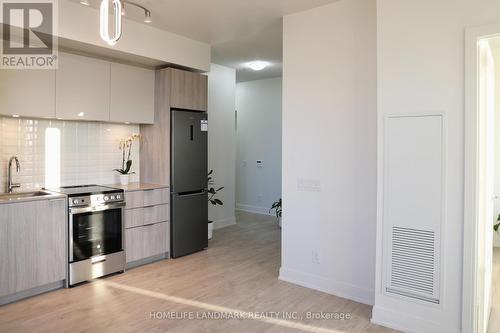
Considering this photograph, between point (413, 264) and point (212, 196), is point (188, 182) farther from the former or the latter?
point (413, 264)

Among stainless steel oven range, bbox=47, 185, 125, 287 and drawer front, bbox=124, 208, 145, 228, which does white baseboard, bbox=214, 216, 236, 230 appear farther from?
stainless steel oven range, bbox=47, 185, 125, 287

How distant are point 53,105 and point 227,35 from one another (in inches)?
86.8

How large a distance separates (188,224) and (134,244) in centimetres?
78

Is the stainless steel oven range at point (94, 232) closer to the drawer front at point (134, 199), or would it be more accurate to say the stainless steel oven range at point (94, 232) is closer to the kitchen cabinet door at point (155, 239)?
the drawer front at point (134, 199)

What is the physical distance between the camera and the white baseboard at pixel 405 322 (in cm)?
262

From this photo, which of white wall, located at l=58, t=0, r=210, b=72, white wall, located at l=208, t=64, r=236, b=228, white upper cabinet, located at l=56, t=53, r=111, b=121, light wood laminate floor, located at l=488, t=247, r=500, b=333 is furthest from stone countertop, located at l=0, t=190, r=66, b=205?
light wood laminate floor, located at l=488, t=247, r=500, b=333

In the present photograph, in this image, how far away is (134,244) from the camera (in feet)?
13.8

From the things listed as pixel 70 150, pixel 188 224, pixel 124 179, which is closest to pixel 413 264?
pixel 188 224

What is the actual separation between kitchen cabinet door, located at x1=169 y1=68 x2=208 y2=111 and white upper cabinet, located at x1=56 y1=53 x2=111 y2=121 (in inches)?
31.3

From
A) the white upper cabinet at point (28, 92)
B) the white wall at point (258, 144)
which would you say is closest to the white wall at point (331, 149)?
the white upper cabinet at point (28, 92)

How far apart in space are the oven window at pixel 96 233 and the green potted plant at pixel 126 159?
2.14 feet

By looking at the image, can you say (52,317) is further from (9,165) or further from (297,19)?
(297,19)

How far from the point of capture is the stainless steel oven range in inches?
142

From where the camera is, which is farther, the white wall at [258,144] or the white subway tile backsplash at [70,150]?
the white wall at [258,144]
